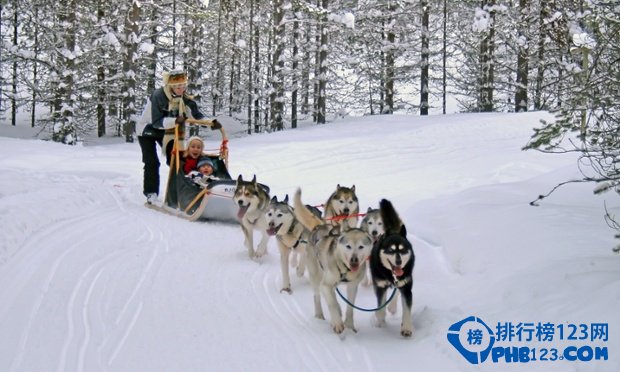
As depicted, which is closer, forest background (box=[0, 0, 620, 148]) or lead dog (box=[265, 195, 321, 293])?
lead dog (box=[265, 195, 321, 293])

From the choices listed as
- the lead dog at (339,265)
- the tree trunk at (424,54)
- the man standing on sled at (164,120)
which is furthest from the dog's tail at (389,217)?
the tree trunk at (424,54)

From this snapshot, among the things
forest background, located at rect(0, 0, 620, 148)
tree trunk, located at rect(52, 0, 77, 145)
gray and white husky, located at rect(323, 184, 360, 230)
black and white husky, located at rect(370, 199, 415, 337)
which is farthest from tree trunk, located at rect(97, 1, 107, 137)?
black and white husky, located at rect(370, 199, 415, 337)

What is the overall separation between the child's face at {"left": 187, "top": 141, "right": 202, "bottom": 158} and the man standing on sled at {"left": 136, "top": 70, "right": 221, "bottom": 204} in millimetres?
148

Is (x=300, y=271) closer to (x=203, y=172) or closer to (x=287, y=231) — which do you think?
(x=287, y=231)

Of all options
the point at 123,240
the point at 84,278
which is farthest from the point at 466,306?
the point at 123,240

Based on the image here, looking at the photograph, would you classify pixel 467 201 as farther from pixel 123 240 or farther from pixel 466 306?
pixel 123 240

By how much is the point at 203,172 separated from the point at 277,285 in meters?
4.03

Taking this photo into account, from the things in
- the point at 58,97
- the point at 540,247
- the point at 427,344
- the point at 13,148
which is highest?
the point at 58,97

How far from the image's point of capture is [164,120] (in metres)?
8.76

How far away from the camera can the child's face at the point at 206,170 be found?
8.94m

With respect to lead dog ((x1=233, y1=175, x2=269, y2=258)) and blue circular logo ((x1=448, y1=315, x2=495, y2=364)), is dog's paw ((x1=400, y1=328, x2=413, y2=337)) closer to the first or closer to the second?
blue circular logo ((x1=448, y1=315, x2=495, y2=364))

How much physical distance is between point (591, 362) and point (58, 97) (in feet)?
58.2

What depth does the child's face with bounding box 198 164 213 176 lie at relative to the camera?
8.94 metres

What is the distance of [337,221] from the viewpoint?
6.08 meters
